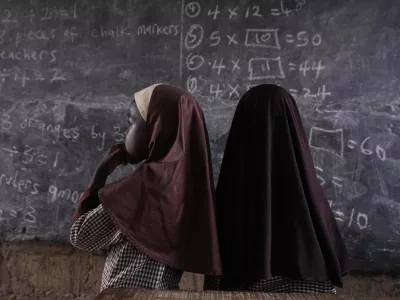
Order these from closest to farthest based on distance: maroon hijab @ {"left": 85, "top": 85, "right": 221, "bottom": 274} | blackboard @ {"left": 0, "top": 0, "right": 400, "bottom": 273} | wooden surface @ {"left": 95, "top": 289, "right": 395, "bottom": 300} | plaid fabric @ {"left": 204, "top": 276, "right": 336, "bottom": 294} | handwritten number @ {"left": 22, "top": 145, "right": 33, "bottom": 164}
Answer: wooden surface @ {"left": 95, "top": 289, "right": 395, "bottom": 300}
maroon hijab @ {"left": 85, "top": 85, "right": 221, "bottom": 274}
plaid fabric @ {"left": 204, "top": 276, "right": 336, "bottom": 294}
blackboard @ {"left": 0, "top": 0, "right": 400, "bottom": 273}
handwritten number @ {"left": 22, "top": 145, "right": 33, "bottom": 164}

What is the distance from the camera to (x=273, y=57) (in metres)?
2.70

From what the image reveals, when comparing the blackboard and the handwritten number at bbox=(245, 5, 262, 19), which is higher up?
the handwritten number at bbox=(245, 5, 262, 19)

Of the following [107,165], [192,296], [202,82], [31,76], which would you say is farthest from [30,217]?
[192,296]

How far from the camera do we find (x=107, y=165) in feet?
6.03

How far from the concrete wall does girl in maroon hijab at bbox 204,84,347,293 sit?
4.00 ft

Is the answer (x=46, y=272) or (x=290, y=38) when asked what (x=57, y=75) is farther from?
(x=290, y=38)

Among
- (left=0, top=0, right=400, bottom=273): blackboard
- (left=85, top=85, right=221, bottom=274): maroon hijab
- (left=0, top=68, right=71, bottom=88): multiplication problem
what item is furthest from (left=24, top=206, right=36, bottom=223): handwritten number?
(left=85, top=85, right=221, bottom=274): maroon hijab

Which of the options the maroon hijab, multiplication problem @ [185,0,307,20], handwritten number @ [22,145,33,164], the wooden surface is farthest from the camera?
handwritten number @ [22,145,33,164]

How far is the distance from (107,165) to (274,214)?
0.71 meters

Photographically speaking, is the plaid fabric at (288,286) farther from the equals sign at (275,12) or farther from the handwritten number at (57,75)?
the handwritten number at (57,75)

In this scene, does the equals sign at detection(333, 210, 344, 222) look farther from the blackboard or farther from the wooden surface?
the wooden surface

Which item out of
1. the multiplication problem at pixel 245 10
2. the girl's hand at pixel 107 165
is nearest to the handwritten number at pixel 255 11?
the multiplication problem at pixel 245 10

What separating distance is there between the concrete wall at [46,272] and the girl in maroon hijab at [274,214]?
1.22 meters

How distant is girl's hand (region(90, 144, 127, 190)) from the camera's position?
180 cm
